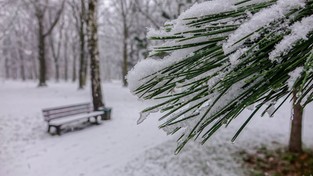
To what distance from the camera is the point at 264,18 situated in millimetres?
590

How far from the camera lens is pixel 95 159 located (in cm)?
598

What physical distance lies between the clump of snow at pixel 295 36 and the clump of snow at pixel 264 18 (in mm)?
38

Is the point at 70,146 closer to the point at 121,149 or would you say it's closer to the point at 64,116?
the point at 121,149

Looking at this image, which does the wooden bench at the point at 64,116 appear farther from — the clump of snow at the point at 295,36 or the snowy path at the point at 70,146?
the clump of snow at the point at 295,36

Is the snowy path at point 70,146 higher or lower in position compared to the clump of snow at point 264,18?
lower

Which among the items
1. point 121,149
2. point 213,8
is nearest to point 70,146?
point 121,149

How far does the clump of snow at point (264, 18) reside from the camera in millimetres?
579

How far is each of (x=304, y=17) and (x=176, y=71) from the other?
1.11ft

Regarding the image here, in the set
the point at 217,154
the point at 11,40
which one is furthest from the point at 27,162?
the point at 11,40

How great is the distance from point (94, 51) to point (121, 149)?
14.5 ft

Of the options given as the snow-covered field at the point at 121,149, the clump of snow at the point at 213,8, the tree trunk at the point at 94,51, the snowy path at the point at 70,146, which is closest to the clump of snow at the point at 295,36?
the clump of snow at the point at 213,8

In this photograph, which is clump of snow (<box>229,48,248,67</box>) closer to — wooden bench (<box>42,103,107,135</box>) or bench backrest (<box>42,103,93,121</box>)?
wooden bench (<box>42,103,107,135</box>)

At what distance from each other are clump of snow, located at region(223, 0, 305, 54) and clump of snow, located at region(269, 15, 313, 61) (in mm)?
38

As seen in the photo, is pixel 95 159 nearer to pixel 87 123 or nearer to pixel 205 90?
pixel 87 123
